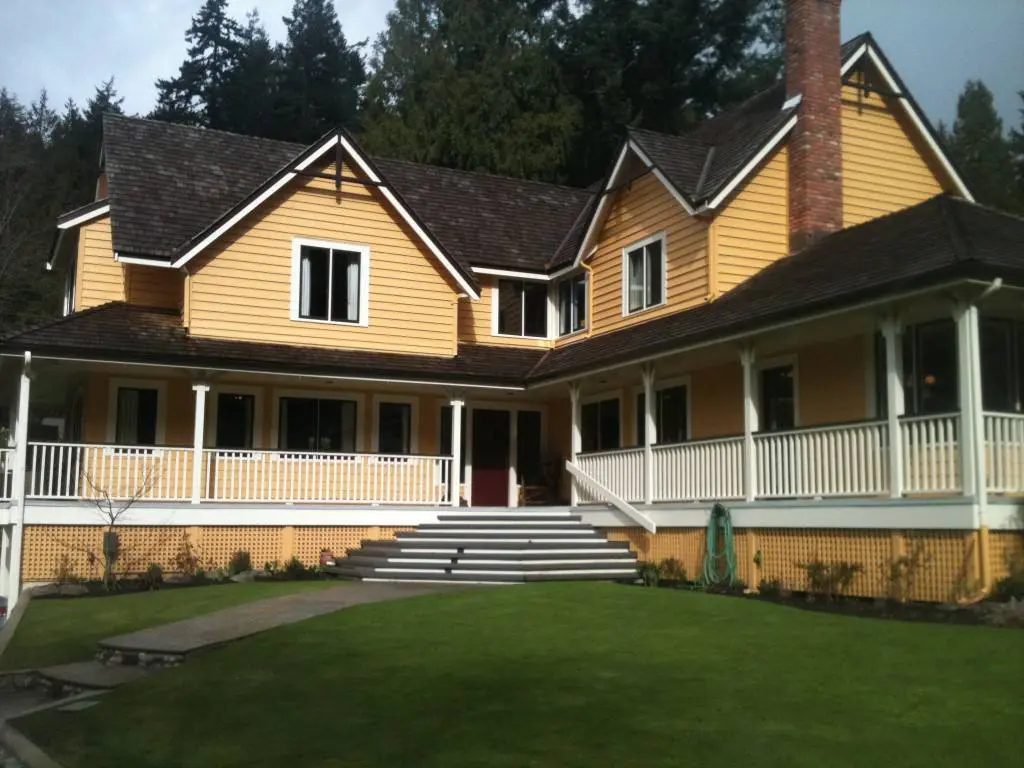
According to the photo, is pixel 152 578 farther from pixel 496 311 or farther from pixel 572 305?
pixel 572 305

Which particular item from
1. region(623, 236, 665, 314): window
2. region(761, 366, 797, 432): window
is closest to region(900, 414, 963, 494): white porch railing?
region(761, 366, 797, 432): window

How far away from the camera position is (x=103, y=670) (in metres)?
12.4

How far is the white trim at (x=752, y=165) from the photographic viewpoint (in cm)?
2172

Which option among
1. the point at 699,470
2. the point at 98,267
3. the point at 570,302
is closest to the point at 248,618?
the point at 699,470

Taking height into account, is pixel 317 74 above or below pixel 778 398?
above

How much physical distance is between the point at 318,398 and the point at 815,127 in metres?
11.6

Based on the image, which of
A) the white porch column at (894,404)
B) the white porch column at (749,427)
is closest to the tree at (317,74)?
the white porch column at (749,427)

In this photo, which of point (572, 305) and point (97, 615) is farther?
point (572, 305)

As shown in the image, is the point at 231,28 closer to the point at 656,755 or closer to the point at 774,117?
the point at 774,117

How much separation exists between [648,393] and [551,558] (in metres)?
3.50

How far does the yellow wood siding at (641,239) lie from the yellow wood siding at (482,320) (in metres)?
2.24

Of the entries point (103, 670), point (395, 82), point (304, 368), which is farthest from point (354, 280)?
point (395, 82)

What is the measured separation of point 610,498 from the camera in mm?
21641

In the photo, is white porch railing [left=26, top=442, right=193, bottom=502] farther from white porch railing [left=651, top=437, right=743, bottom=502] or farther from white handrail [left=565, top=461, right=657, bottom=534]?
white porch railing [left=651, top=437, right=743, bottom=502]
